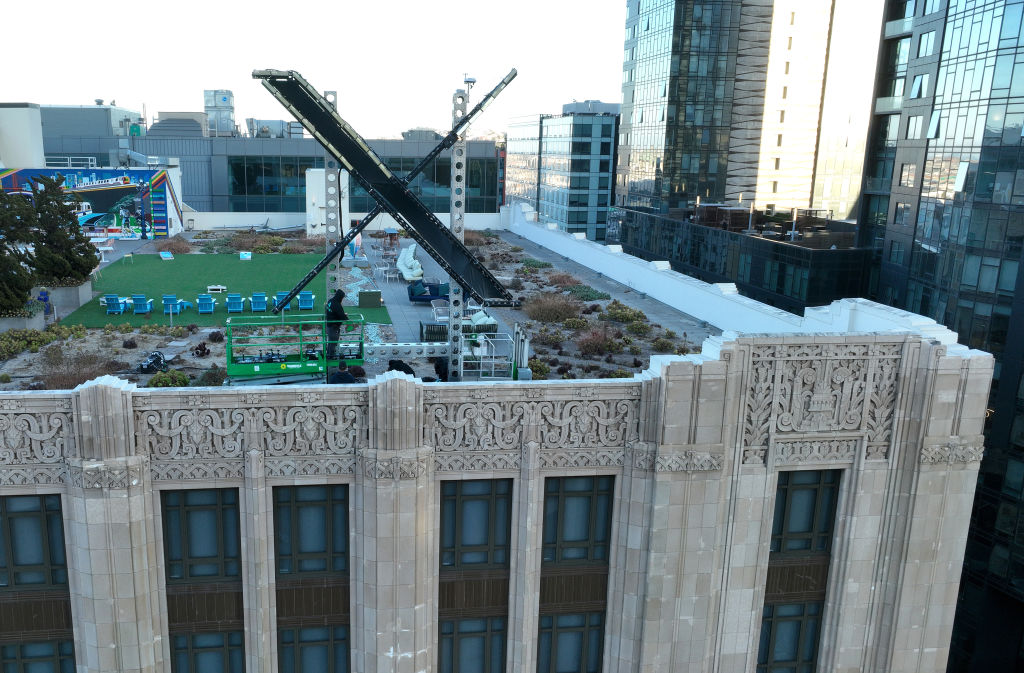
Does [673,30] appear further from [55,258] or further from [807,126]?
[55,258]

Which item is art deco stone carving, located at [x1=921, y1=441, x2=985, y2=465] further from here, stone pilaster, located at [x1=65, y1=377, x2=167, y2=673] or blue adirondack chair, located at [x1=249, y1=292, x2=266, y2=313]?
blue adirondack chair, located at [x1=249, y1=292, x2=266, y2=313]

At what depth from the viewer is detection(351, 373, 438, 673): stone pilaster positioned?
14992mm

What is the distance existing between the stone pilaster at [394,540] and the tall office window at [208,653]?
243cm

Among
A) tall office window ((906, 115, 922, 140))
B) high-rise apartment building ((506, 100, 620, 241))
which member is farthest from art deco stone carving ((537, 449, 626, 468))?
high-rise apartment building ((506, 100, 620, 241))

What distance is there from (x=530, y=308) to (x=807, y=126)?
78395mm

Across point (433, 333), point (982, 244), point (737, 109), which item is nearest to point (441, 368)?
point (433, 333)

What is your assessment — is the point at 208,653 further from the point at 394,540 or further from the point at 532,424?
the point at 532,424

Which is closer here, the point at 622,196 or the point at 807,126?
the point at 807,126

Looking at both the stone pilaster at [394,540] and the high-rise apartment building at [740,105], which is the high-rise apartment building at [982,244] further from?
the high-rise apartment building at [740,105]

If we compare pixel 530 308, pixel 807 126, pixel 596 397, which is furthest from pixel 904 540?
pixel 807 126

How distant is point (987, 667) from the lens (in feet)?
108

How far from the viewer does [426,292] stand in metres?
36.0

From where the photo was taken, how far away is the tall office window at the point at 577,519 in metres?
16.5

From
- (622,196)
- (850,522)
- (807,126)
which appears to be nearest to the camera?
(850,522)
